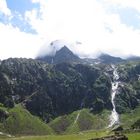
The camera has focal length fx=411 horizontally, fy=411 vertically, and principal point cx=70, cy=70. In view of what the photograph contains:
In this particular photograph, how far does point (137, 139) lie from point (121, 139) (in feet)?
63.8

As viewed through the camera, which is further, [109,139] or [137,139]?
[137,139]

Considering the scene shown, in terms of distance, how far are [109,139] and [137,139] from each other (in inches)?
860

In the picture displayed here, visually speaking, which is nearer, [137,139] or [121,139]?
[121,139]

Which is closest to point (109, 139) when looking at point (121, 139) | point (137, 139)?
point (121, 139)

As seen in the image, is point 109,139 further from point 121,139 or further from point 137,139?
point 137,139

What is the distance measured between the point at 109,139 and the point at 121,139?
427 cm

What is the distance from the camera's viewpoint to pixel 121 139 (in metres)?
145

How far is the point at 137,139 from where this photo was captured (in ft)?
533
